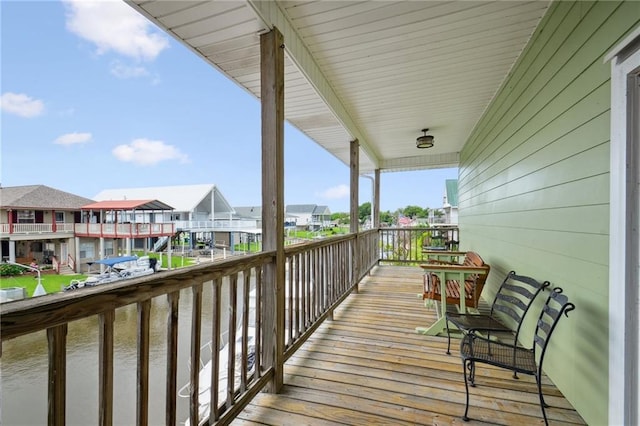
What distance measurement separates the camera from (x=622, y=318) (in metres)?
1.41

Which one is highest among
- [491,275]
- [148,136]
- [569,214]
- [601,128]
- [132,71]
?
[132,71]

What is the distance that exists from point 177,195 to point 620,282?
3240 mm

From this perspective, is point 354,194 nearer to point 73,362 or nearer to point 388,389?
point 388,389

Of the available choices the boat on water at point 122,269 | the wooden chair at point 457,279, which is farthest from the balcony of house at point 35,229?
the wooden chair at point 457,279

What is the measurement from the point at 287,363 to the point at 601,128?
2564mm

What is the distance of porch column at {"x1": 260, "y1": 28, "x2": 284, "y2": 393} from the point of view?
194 cm

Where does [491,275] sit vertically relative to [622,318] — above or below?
below

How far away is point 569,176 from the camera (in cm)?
187

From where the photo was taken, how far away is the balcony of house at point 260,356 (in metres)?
0.97

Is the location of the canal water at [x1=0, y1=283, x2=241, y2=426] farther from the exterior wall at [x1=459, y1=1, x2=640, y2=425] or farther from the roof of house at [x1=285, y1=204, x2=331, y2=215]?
the roof of house at [x1=285, y1=204, x2=331, y2=215]

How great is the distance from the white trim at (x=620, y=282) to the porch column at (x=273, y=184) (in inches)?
69.7

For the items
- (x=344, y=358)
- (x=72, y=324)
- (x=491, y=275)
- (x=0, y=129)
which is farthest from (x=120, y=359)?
(x=491, y=275)

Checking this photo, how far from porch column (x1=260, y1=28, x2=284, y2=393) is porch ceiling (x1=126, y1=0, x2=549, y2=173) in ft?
0.66

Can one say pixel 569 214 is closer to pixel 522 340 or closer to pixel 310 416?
pixel 522 340
